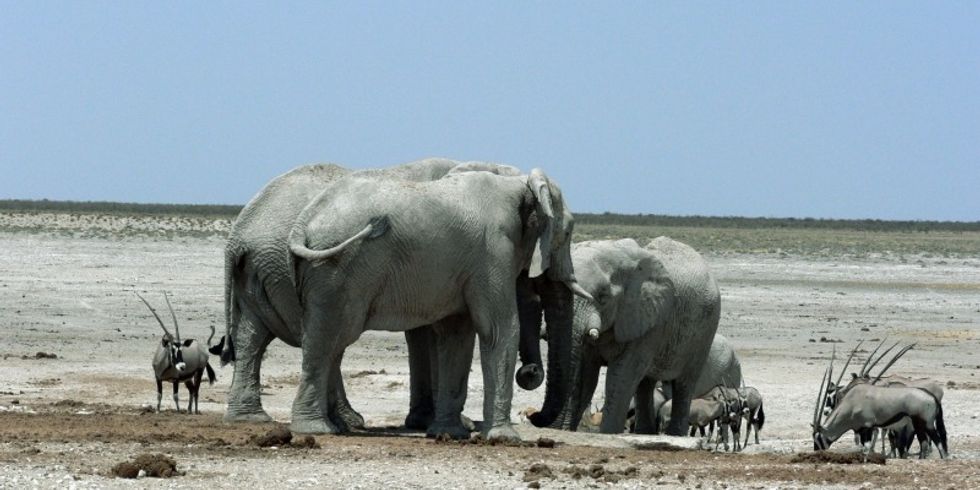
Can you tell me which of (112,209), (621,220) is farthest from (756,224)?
(112,209)

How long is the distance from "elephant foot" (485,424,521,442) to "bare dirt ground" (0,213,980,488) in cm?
24

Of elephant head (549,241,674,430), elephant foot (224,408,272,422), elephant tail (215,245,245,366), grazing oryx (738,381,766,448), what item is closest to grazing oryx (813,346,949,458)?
grazing oryx (738,381,766,448)

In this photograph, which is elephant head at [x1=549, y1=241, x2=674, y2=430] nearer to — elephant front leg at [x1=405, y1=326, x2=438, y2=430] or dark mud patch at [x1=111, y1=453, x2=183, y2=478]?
elephant front leg at [x1=405, y1=326, x2=438, y2=430]

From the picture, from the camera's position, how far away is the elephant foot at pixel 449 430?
16.2 metres

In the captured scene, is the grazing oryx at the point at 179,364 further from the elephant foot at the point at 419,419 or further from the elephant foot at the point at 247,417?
the elephant foot at the point at 419,419

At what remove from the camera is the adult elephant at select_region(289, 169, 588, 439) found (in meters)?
15.4

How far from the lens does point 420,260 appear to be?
15.5 meters

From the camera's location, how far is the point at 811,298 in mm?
42562

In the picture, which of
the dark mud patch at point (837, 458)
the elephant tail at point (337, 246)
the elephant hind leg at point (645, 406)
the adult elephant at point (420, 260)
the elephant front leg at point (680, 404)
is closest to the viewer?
the dark mud patch at point (837, 458)

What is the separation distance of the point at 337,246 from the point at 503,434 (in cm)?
211

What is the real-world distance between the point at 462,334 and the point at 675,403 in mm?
3763

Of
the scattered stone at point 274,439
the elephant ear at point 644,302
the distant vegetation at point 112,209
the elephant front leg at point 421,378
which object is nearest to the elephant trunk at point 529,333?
the elephant front leg at point 421,378

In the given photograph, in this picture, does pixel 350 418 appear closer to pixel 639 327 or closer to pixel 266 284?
pixel 266 284

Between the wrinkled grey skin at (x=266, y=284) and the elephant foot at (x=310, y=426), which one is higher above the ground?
the wrinkled grey skin at (x=266, y=284)
